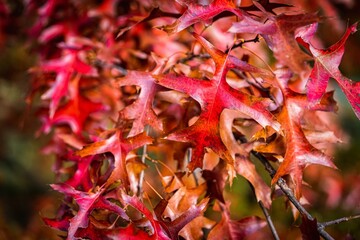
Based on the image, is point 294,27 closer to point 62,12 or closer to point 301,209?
point 301,209

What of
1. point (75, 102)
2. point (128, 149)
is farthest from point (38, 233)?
point (128, 149)

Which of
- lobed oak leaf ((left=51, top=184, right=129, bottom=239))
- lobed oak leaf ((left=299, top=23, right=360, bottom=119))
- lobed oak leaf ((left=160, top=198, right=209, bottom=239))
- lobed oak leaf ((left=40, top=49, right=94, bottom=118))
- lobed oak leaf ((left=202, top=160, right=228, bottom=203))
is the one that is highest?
lobed oak leaf ((left=299, top=23, right=360, bottom=119))

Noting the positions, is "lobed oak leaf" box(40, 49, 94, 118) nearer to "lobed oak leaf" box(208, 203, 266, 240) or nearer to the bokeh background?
the bokeh background

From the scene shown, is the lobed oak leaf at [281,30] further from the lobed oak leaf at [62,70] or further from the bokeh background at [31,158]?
the lobed oak leaf at [62,70]

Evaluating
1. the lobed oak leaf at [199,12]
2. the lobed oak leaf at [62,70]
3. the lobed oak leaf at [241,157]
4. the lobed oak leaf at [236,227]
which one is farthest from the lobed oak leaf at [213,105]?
the lobed oak leaf at [62,70]

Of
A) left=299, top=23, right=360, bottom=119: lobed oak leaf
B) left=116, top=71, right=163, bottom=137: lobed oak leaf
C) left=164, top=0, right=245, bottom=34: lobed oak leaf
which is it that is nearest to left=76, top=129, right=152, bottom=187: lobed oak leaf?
left=116, top=71, right=163, bottom=137: lobed oak leaf

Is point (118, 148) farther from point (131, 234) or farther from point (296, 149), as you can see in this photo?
point (296, 149)
